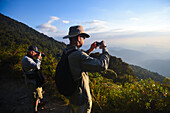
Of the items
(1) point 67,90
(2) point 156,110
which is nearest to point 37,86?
(1) point 67,90

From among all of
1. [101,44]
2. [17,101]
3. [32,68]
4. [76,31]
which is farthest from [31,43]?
[101,44]

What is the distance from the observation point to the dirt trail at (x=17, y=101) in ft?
13.9

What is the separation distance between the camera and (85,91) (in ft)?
6.14

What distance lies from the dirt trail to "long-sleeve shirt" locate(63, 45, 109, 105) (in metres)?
2.73

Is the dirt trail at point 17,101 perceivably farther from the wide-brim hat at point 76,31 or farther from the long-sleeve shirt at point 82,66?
the wide-brim hat at point 76,31

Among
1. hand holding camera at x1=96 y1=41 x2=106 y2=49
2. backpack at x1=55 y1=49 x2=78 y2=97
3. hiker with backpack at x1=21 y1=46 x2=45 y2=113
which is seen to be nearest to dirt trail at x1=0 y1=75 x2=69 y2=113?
hiker with backpack at x1=21 y1=46 x2=45 y2=113

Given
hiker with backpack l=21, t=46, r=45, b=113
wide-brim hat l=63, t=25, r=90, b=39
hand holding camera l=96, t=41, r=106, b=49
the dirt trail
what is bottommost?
the dirt trail

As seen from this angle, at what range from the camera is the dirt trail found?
4250 mm

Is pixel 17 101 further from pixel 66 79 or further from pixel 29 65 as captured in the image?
pixel 66 79

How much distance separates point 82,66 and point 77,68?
0.29 feet

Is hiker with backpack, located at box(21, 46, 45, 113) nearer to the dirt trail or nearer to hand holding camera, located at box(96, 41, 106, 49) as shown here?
the dirt trail

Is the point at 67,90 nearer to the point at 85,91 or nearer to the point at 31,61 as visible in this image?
the point at 85,91

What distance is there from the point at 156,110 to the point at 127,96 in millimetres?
764

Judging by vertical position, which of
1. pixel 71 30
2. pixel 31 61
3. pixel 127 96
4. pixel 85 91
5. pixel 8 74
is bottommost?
pixel 8 74
